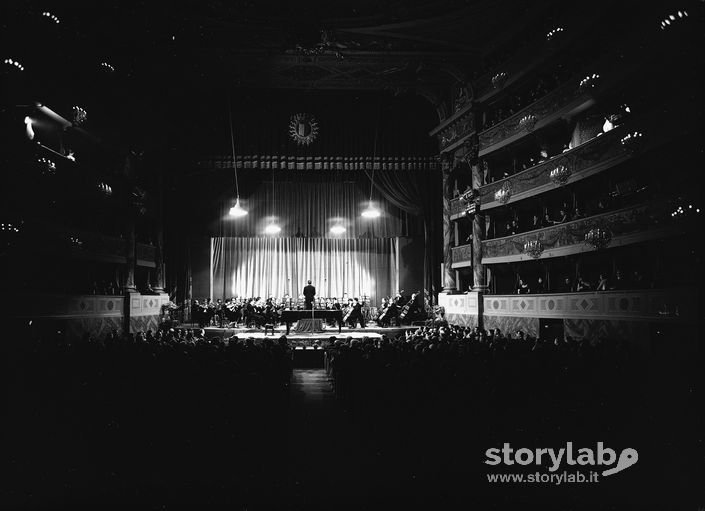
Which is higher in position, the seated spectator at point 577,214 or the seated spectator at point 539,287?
the seated spectator at point 577,214

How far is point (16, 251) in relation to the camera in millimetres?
13945

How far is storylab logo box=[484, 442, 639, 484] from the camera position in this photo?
5.46 meters

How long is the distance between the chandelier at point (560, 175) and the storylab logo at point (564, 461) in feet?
39.3

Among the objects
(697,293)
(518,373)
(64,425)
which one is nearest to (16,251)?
(64,425)

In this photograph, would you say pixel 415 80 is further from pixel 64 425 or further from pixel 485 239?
pixel 64 425

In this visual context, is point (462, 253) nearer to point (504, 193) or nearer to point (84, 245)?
point (504, 193)

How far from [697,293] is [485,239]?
9891mm

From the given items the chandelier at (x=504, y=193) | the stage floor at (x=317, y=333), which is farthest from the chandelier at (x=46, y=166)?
the chandelier at (x=504, y=193)

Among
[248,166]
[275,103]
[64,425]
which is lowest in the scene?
[64,425]

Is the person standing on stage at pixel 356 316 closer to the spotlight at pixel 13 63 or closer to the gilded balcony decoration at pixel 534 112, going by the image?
the gilded balcony decoration at pixel 534 112

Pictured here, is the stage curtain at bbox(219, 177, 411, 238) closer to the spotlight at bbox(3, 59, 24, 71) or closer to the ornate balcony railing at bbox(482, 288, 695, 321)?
the ornate balcony railing at bbox(482, 288, 695, 321)

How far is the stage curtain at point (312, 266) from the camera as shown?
26203 millimetres

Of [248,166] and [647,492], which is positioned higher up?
[248,166]

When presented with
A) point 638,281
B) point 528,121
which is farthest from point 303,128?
point 638,281
